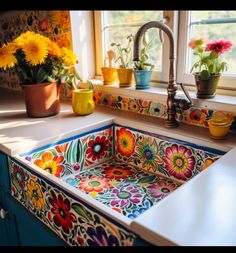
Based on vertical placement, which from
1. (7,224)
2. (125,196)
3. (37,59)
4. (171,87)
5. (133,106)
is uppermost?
(37,59)

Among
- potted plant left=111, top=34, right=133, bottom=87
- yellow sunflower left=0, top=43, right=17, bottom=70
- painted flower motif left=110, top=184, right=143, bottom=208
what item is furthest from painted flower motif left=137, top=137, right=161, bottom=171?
yellow sunflower left=0, top=43, right=17, bottom=70

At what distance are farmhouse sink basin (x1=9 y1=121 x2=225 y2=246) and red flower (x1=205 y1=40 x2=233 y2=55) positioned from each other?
35 cm

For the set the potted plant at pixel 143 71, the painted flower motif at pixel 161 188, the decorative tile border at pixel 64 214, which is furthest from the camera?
the potted plant at pixel 143 71

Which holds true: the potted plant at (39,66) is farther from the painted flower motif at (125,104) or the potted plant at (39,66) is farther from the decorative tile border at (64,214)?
the decorative tile border at (64,214)

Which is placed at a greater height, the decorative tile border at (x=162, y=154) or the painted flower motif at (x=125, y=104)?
the painted flower motif at (x=125, y=104)

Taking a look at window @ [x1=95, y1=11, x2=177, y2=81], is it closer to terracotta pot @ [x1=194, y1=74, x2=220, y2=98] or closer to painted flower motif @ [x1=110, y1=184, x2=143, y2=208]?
terracotta pot @ [x1=194, y1=74, x2=220, y2=98]

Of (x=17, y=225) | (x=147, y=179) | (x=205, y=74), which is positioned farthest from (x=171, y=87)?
(x=17, y=225)

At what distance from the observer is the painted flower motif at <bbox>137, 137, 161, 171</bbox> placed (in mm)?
1115

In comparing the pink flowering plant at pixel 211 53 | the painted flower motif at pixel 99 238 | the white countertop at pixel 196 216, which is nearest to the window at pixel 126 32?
the pink flowering plant at pixel 211 53

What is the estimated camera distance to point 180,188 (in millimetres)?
693

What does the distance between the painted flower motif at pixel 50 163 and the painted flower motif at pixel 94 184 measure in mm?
102

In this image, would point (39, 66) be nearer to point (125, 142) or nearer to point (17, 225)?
point (125, 142)

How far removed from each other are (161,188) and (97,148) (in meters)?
0.33

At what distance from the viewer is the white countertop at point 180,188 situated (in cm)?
54
